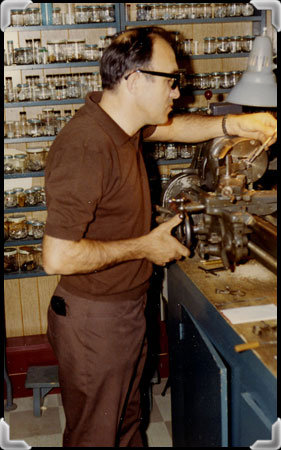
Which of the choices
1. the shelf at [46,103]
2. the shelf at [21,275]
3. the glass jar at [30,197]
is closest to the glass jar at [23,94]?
the shelf at [46,103]

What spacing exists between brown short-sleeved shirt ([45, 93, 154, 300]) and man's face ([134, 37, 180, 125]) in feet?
0.42

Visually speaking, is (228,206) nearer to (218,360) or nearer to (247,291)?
(247,291)

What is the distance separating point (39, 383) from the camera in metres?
2.93

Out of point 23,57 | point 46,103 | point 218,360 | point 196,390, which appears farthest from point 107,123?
point 23,57

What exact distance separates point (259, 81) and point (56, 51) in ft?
5.55

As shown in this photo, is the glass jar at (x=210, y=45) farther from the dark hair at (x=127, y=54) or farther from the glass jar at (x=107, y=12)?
the dark hair at (x=127, y=54)

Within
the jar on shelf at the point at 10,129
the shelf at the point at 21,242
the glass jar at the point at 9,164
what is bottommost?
the shelf at the point at 21,242

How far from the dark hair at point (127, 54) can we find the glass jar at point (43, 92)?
137 cm

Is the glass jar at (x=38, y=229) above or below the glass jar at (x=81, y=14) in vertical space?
below

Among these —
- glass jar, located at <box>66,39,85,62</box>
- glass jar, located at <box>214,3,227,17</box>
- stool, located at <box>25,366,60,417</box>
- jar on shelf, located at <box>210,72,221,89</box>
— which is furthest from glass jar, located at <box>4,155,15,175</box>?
glass jar, located at <box>214,3,227,17</box>

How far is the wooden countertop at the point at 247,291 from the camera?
1565mm

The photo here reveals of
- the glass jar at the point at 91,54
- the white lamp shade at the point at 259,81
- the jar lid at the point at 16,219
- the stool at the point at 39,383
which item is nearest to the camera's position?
the white lamp shade at the point at 259,81

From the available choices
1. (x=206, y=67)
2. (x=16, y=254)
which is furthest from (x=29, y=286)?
(x=206, y=67)

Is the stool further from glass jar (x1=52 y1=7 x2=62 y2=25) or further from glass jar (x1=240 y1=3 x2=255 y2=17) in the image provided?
glass jar (x1=240 y1=3 x2=255 y2=17)
